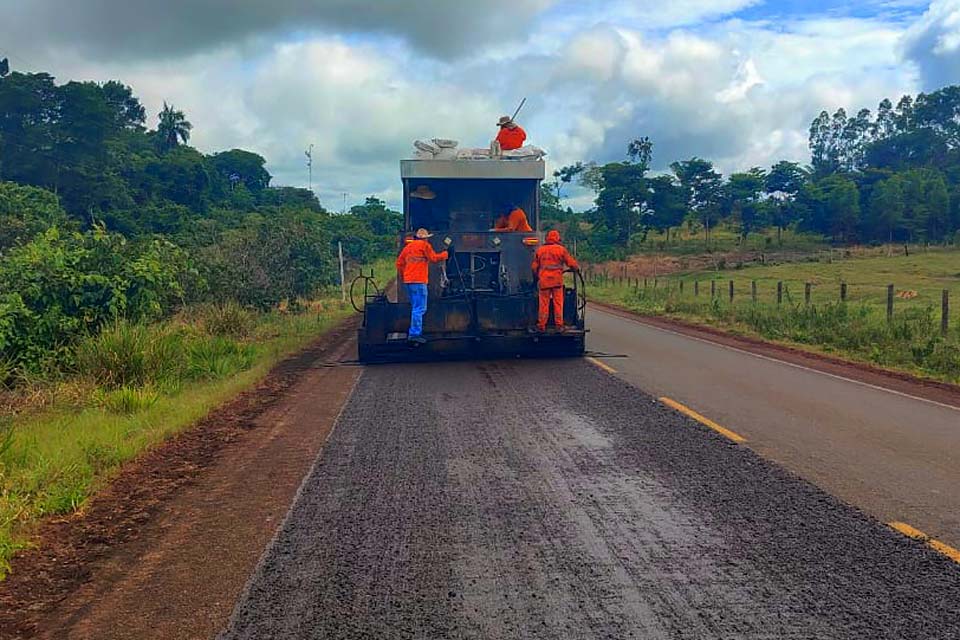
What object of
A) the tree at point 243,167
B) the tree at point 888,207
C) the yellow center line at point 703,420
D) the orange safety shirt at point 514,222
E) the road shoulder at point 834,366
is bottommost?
the road shoulder at point 834,366

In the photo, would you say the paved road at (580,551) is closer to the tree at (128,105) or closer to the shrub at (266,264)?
the shrub at (266,264)

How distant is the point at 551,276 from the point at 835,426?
569 cm

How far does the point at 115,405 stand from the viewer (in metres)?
9.76

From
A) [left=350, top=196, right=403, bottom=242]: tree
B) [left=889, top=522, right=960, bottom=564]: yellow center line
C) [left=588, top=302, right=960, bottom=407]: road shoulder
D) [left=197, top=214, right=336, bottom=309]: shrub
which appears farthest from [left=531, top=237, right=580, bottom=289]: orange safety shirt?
[left=350, top=196, right=403, bottom=242]: tree

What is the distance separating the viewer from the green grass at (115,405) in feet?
20.4

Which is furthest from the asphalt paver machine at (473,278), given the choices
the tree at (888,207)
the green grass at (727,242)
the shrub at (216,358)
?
the tree at (888,207)

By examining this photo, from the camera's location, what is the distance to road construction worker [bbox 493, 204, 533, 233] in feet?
49.0

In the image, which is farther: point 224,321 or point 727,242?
point 727,242

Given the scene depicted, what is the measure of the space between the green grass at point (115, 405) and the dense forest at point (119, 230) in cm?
86

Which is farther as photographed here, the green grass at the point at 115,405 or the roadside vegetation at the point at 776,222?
the roadside vegetation at the point at 776,222

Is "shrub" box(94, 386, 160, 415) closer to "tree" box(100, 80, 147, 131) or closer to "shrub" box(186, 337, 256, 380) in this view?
"shrub" box(186, 337, 256, 380)

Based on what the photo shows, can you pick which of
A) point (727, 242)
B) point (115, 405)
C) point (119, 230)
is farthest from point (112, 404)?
point (727, 242)

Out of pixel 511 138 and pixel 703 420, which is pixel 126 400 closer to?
pixel 703 420

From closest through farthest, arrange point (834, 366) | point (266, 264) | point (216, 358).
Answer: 1. point (216, 358)
2. point (834, 366)
3. point (266, 264)
